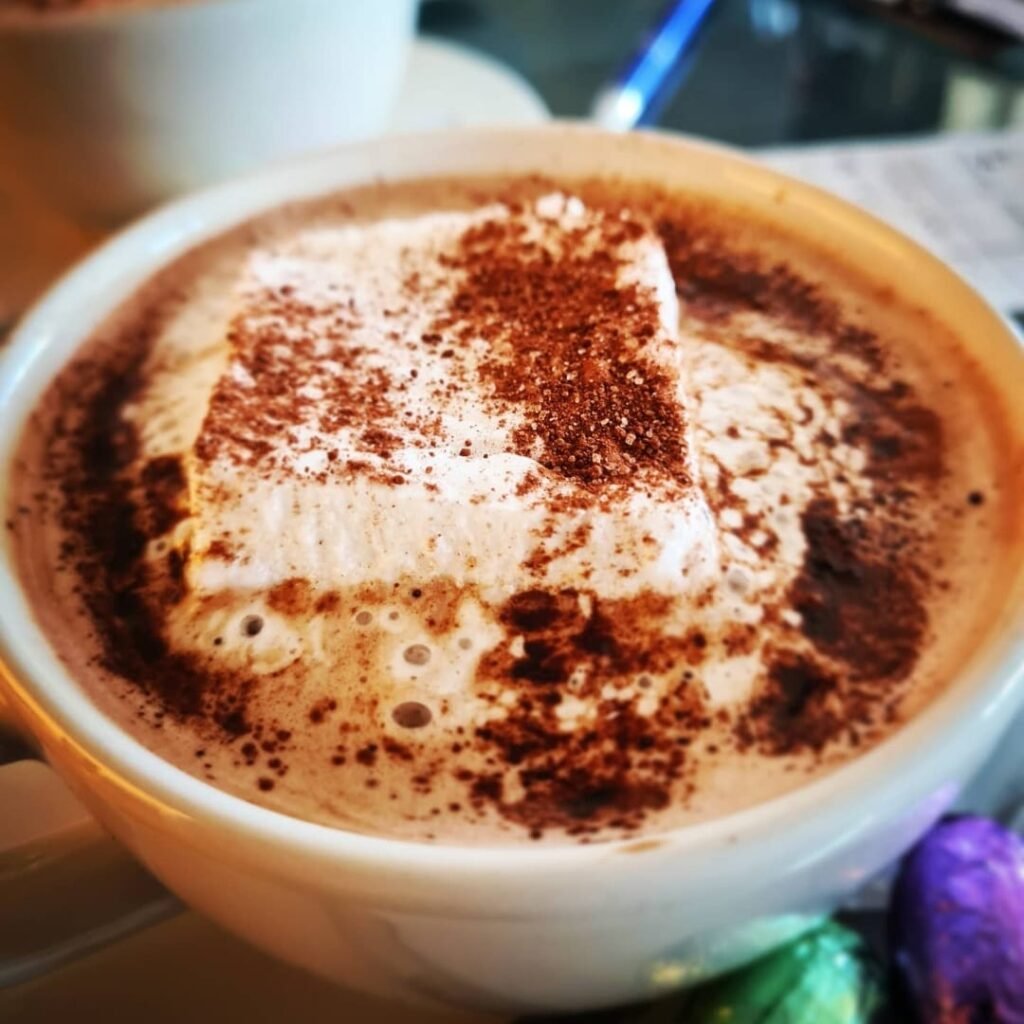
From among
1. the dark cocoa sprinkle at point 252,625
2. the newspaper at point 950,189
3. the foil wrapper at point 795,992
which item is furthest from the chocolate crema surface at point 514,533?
the newspaper at point 950,189

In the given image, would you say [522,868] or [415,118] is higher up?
[522,868]

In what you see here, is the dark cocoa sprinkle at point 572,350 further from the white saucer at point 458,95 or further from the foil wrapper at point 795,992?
the white saucer at point 458,95

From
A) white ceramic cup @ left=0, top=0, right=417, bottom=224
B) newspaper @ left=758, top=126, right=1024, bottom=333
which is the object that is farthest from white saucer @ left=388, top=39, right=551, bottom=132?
newspaper @ left=758, top=126, right=1024, bottom=333

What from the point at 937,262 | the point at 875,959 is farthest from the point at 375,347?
the point at 875,959

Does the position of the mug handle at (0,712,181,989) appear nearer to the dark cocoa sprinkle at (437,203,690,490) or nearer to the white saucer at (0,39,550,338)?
the dark cocoa sprinkle at (437,203,690,490)

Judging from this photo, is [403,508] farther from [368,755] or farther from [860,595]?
[860,595]

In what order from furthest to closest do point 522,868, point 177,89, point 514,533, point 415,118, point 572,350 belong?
point 415,118, point 177,89, point 572,350, point 514,533, point 522,868

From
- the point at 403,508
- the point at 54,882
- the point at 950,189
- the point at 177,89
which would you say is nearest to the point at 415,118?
the point at 177,89
